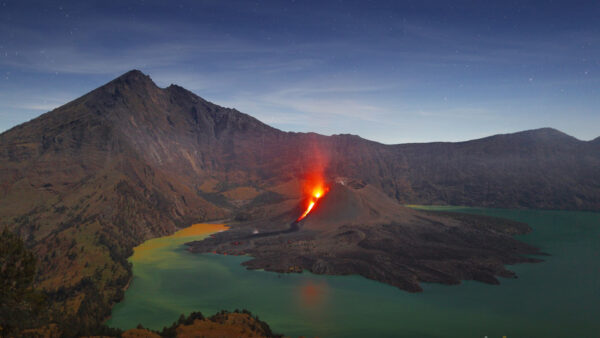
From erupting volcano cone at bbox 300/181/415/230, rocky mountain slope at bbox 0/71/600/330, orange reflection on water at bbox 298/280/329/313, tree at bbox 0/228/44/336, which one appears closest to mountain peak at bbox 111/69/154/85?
rocky mountain slope at bbox 0/71/600/330

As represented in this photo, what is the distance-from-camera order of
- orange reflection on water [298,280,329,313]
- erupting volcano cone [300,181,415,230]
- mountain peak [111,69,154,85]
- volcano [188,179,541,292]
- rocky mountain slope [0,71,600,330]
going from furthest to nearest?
1. mountain peak [111,69,154,85]
2. erupting volcano cone [300,181,415,230]
3. volcano [188,179,541,292]
4. rocky mountain slope [0,71,600,330]
5. orange reflection on water [298,280,329,313]

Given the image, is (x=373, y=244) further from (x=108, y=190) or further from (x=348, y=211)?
(x=108, y=190)

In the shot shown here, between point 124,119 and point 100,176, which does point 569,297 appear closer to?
point 100,176

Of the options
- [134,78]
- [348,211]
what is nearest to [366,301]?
[348,211]

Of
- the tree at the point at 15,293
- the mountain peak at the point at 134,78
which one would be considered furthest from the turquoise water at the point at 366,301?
the mountain peak at the point at 134,78

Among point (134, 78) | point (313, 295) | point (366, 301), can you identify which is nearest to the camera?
point (366, 301)

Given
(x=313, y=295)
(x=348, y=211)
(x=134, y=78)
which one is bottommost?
(x=313, y=295)

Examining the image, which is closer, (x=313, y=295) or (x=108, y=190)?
(x=313, y=295)

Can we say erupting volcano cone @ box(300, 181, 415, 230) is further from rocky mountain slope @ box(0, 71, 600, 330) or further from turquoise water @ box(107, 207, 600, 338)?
turquoise water @ box(107, 207, 600, 338)
